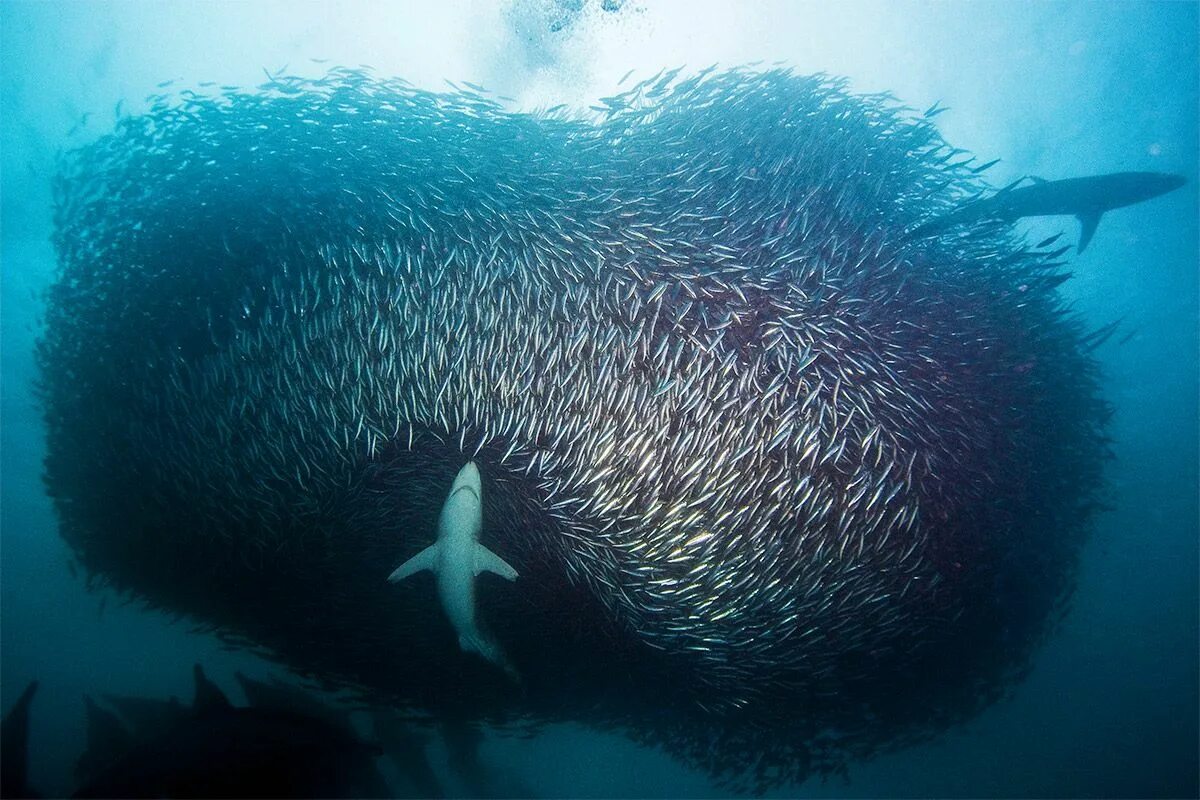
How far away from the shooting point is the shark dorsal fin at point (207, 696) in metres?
3.90

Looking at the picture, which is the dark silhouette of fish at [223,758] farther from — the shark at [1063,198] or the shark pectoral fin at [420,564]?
the shark at [1063,198]

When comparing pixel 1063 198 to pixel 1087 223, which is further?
pixel 1087 223

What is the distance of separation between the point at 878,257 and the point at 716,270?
1.46m

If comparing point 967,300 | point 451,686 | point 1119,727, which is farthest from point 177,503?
point 1119,727

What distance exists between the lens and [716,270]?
13.2 ft

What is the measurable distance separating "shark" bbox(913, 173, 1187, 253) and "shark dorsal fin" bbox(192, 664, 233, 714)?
6636mm

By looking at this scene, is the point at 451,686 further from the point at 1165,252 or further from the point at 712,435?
the point at 1165,252

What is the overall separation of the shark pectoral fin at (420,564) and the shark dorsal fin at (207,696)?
56.4 inches

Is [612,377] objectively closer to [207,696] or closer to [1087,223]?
[207,696]

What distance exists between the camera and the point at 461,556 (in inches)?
154

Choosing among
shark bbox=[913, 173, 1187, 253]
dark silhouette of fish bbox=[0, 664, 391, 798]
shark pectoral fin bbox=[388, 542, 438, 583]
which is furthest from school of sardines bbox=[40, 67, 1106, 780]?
dark silhouette of fish bbox=[0, 664, 391, 798]

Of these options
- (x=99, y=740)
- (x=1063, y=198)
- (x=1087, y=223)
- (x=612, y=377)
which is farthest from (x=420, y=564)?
(x=1087, y=223)

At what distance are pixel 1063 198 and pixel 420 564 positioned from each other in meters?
7.62

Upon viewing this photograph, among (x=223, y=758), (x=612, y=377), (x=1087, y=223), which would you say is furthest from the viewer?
(x=1087, y=223)
